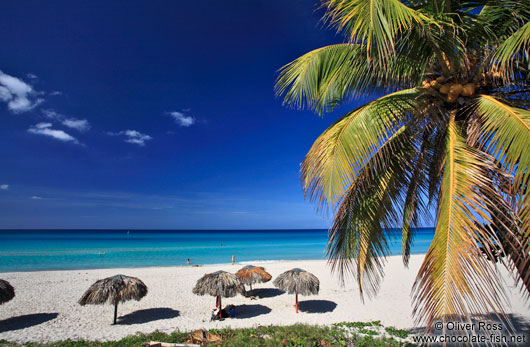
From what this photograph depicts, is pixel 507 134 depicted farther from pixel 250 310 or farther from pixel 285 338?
pixel 250 310

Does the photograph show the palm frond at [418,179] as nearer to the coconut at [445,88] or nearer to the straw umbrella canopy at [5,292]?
the coconut at [445,88]

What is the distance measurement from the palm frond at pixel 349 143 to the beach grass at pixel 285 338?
4.02 meters

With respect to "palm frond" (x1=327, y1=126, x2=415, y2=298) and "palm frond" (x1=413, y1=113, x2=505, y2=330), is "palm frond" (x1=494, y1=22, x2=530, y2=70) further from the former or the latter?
"palm frond" (x1=327, y1=126, x2=415, y2=298)

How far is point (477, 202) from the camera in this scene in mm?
2289

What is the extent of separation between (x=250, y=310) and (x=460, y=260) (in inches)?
356

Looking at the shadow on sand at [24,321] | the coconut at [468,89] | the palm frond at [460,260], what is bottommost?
the shadow on sand at [24,321]

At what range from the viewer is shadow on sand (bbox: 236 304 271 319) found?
30.3 ft

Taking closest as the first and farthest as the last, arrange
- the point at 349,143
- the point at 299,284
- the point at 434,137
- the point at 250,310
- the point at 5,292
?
the point at 349,143, the point at 434,137, the point at 5,292, the point at 299,284, the point at 250,310

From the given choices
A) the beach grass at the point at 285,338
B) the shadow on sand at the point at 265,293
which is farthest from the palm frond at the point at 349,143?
the shadow on sand at the point at 265,293

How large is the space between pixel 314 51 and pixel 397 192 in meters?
2.24

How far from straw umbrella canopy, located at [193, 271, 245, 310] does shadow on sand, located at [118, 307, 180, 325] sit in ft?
5.26

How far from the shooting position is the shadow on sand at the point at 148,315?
885 cm

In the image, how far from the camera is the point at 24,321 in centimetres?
870

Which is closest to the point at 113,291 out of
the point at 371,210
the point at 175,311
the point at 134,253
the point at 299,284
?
the point at 175,311
